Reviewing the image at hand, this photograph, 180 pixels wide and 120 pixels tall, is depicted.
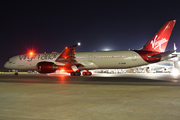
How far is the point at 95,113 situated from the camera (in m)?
5.13

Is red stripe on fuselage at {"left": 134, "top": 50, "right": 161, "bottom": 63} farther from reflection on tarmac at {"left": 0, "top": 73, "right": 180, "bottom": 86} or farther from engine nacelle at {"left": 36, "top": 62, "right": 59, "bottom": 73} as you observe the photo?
engine nacelle at {"left": 36, "top": 62, "right": 59, "bottom": 73}

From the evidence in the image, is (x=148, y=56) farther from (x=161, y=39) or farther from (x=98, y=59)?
(x=98, y=59)


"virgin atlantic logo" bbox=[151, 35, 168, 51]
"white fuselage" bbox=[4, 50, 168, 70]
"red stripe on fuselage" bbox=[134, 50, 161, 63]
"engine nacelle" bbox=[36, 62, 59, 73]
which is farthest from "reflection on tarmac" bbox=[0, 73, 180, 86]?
"virgin atlantic logo" bbox=[151, 35, 168, 51]

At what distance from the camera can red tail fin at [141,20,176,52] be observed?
25.0 m

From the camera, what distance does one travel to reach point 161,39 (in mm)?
25625

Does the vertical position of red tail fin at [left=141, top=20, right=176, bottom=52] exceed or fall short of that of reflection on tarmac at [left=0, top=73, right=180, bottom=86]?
it exceeds it

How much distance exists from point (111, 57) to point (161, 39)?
297 inches

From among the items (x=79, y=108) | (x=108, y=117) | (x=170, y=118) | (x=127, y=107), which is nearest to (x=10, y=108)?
(x=79, y=108)

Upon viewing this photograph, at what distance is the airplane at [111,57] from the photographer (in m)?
25.2

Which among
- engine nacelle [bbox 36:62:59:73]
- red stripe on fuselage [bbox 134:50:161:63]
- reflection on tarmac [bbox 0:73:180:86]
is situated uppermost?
red stripe on fuselage [bbox 134:50:161:63]

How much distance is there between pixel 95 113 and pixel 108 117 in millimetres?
509

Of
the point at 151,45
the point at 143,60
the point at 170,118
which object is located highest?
the point at 151,45

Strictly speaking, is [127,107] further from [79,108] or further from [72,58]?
[72,58]

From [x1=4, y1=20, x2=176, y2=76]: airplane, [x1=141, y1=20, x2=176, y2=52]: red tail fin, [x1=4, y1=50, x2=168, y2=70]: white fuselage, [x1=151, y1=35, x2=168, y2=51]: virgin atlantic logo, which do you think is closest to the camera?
[x1=141, y1=20, x2=176, y2=52]: red tail fin
